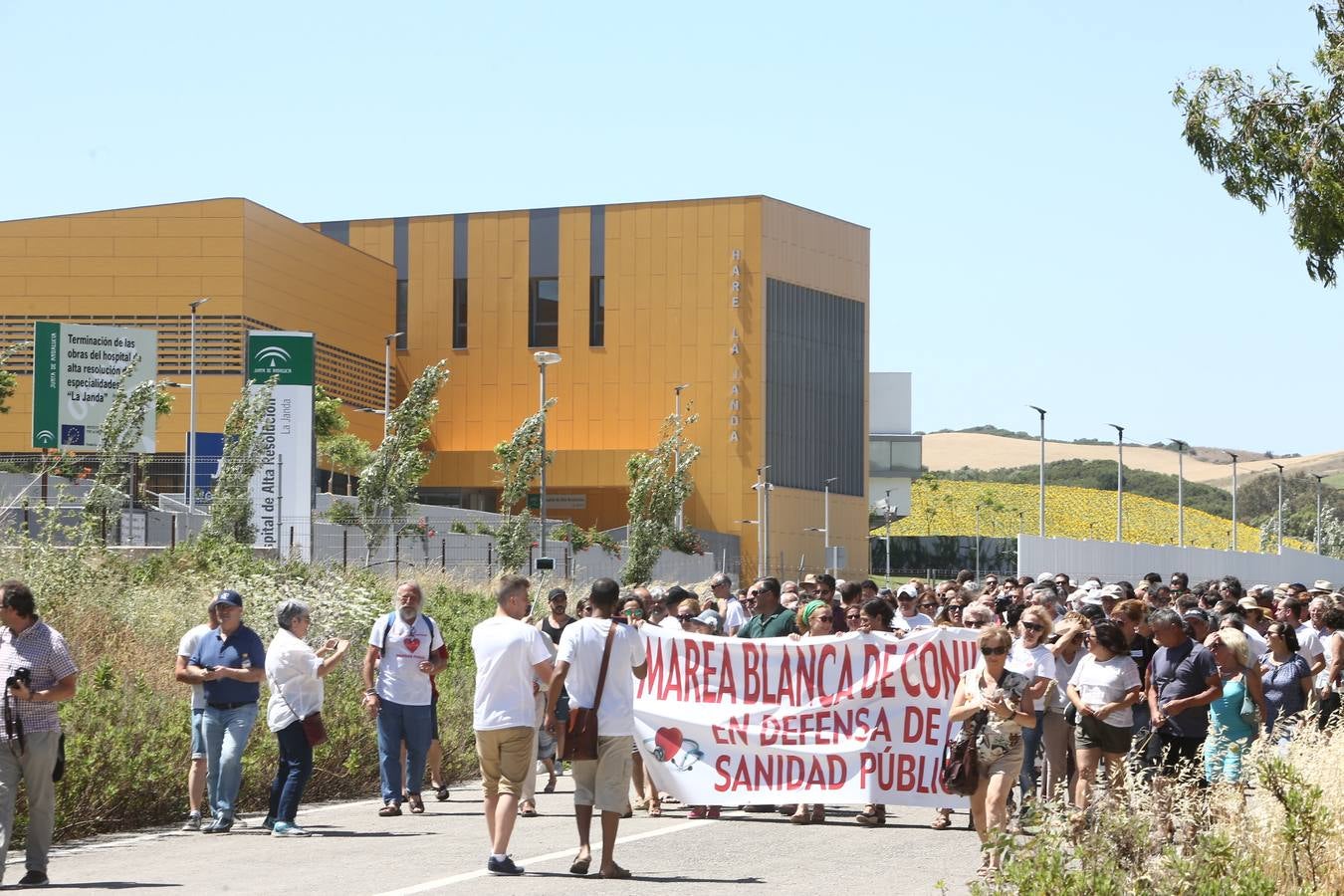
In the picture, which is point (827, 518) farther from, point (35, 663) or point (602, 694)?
point (35, 663)

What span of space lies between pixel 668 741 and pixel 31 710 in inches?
212

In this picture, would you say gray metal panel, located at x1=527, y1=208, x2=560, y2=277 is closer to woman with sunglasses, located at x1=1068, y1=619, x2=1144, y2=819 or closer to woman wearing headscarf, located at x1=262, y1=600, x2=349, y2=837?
woman wearing headscarf, located at x1=262, y1=600, x2=349, y2=837

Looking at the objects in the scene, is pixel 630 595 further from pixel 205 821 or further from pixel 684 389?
pixel 684 389

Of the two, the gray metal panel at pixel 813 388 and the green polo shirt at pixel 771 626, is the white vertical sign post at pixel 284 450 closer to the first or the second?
the green polo shirt at pixel 771 626

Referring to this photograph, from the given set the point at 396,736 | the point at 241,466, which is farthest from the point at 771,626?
the point at 241,466

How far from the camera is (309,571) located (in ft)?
97.1

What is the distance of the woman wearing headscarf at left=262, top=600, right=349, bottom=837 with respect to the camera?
13406 mm

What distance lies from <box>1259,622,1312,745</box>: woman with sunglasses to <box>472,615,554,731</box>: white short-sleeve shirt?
19.0ft

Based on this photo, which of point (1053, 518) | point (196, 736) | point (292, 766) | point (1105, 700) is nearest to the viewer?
point (1105, 700)

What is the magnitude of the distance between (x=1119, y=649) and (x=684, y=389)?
70.0m

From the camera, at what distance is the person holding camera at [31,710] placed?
10789 mm

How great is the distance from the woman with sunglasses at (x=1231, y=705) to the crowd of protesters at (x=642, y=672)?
14 mm

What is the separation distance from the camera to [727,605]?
1989cm

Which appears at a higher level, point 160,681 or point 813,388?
point 813,388
